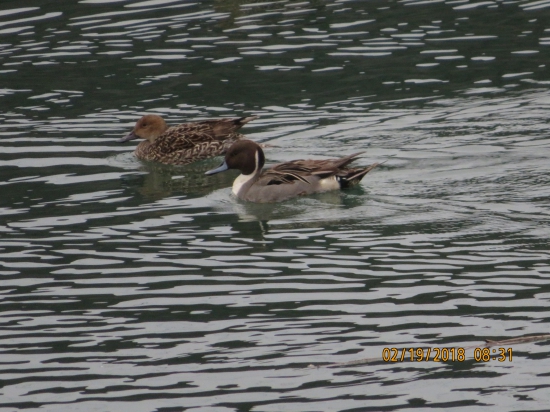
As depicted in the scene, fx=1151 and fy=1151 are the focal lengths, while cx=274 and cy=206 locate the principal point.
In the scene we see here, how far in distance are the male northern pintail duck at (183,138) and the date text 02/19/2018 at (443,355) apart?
7.49m

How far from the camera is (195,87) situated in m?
18.3

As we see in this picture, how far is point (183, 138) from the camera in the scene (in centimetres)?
1545

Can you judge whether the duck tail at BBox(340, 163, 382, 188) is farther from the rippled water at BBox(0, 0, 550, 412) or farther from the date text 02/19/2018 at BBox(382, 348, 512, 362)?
the date text 02/19/2018 at BBox(382, 348, 512, 362)

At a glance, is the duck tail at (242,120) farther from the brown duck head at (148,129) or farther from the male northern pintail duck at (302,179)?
the male northern pintail duck at (302,179)

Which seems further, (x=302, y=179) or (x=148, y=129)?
(x=148, y=129)

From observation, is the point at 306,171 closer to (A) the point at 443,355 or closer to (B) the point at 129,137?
(B) the point at 129,137

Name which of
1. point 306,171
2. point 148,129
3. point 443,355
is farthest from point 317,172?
point 443,355

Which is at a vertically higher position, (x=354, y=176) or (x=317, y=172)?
(x=317, y=172)

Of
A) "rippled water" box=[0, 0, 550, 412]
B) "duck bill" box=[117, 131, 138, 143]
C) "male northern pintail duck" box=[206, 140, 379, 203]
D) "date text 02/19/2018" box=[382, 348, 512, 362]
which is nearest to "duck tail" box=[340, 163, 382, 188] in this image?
"male northern pintail duck" box=[206, 140, 379, 203]

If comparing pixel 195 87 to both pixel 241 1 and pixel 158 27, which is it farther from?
pixel 241 1

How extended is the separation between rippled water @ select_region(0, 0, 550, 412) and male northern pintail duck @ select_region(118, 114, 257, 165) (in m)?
0.23

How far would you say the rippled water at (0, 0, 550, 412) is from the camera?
8.05 m

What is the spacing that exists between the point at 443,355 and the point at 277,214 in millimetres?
4843

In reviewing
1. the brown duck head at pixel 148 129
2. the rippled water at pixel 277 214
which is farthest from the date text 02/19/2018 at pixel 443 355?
the brown duck head at pixel 148 129
